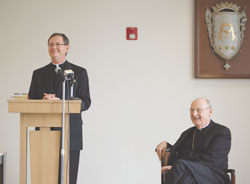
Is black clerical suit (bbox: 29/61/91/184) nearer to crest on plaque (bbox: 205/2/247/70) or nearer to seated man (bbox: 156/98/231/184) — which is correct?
seated man (bbox: 156/98/231/184)

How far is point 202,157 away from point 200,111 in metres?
0.41

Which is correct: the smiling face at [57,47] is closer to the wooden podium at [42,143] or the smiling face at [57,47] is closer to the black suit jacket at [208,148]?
the wooden podium at [42,143]

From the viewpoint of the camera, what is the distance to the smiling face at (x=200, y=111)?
11.7 ft

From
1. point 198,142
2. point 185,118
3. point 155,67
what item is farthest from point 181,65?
point 198,142

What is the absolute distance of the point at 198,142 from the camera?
3576 mm

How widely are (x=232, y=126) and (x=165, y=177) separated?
1.98 m

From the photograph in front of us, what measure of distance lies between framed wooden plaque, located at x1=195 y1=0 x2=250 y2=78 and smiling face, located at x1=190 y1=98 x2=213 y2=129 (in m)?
1.40

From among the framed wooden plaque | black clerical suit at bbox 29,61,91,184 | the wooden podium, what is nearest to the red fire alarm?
the framed wooden plaque

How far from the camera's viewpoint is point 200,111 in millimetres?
3562

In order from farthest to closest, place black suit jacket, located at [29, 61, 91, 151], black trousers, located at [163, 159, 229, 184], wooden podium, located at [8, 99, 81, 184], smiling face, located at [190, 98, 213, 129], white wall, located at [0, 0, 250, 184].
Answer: white wall, located at [0, 0, 250, 184] → smiling face, located at [190, 98, 213, 129] → black suit jacket, located at [29, 61, 91, 151] → black trousers, located at [163, 159, 229, 184] → wooden podium, located at [8, 99, 81, 184]

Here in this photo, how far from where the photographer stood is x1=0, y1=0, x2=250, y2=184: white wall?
4.90 m

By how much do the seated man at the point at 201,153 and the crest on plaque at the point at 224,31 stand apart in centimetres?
152

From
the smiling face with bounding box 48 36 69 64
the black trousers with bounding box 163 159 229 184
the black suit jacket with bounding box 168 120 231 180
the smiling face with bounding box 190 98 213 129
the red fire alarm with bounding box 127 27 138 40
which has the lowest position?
the black trousers with bounding box 163 159 229 184

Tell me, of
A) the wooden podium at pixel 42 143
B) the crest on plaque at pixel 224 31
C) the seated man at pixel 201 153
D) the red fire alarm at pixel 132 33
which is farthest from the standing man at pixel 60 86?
the crest on plaque at pixel 224 31
